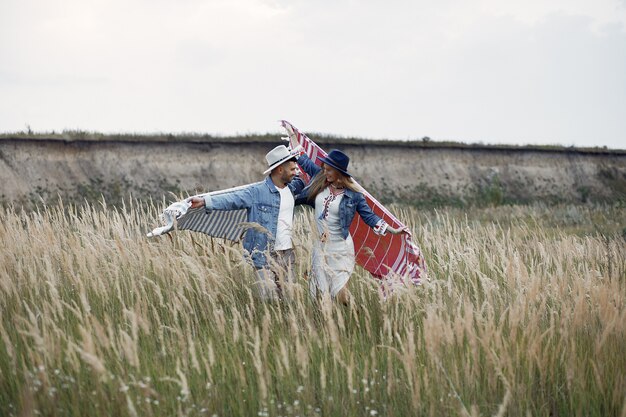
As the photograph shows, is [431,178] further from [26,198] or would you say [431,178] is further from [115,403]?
[115,403]

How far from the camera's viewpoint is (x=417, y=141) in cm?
3603

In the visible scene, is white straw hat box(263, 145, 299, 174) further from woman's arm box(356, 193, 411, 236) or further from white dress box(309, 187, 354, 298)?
woman's arm box(356, 193, 411, 236)

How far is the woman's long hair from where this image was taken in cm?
620

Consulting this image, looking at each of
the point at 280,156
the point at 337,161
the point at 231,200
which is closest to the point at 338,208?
the point at 337,161

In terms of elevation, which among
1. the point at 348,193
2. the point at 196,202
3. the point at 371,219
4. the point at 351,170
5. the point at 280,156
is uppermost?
the point at 280,156

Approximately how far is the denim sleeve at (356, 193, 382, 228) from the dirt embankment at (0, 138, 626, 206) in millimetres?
15898

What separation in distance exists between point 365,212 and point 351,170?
2696 cm

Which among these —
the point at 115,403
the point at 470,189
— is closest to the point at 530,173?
the point at 470,189

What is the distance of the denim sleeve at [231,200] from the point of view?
19.4 ft

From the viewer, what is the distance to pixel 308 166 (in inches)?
262

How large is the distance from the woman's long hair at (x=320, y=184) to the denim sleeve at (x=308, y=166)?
0.89 ft

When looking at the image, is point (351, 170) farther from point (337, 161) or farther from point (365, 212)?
point (337, 161)

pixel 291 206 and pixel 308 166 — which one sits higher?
pixel 308 166

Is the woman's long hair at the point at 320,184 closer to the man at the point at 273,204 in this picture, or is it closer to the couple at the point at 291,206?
the couple at the point at 291,206
